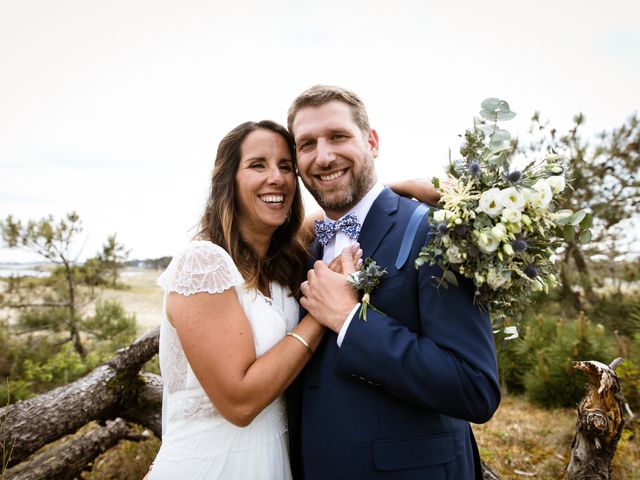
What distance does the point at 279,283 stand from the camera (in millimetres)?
2791

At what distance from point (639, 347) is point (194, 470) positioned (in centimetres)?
610

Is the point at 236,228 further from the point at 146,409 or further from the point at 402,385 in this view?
the point at 146,409

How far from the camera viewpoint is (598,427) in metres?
2.87

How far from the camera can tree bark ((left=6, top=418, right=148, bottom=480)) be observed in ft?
11.9

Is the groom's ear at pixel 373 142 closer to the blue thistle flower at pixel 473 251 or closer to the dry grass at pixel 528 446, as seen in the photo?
the blue thistle flower at pixel 473 251

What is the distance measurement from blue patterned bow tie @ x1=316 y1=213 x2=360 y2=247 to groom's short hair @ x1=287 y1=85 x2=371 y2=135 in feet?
2.14

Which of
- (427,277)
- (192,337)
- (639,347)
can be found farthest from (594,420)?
(639,347)

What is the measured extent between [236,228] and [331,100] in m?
0.98

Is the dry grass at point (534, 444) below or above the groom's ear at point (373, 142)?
below

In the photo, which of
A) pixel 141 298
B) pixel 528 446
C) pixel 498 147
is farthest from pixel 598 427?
pixel 141 298

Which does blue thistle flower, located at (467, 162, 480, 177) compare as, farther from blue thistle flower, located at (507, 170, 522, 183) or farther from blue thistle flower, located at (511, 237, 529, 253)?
blue thistle flower, located at (511, 237, 529, 253)

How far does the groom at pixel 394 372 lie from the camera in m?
1.83

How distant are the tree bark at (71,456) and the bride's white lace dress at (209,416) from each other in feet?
6.59

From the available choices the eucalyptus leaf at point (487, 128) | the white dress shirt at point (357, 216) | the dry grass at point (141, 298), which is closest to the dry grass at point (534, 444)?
the white dress shirt at point (357, 216)
